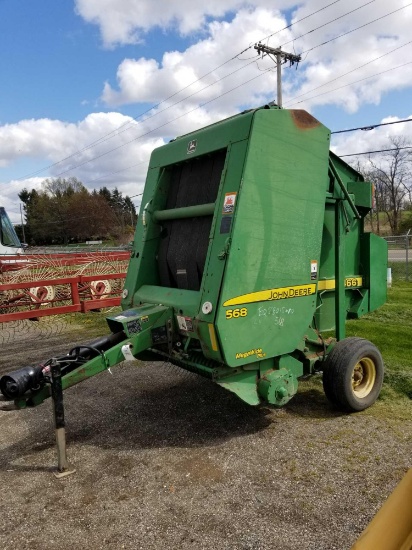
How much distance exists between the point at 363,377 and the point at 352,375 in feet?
1.17

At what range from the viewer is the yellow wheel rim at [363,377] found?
4.52m

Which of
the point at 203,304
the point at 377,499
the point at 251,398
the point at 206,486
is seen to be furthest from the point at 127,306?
the point at 377,499

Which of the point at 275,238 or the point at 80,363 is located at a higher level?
the point at 275,238

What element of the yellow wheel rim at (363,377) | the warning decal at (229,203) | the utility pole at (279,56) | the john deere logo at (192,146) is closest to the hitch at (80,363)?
the warning decal at (229,203)

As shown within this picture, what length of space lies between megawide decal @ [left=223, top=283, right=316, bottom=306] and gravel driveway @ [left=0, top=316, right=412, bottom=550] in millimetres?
1231

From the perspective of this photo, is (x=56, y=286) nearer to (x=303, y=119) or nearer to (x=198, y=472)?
(x=198, y=472)

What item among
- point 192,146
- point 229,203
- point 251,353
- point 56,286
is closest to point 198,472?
point 251,353

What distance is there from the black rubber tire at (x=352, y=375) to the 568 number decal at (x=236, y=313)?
1.21m

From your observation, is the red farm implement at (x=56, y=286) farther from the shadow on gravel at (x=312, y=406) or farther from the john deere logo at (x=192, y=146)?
the shadow on gravel at (x=312, y=406)

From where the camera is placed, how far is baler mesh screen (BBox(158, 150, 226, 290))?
4.28m

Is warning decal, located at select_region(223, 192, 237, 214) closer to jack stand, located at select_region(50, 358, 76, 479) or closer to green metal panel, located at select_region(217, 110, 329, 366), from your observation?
green metal panel, located at select_region(217, 110, 329, 366)

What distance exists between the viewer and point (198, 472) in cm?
348

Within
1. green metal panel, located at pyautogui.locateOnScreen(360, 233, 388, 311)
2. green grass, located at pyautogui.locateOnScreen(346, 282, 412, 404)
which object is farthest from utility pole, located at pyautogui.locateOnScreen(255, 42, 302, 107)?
green metal panel, located at pyautogui.locateOnScreen(360, 233, 388, 311)

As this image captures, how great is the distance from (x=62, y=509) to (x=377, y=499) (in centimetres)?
212
